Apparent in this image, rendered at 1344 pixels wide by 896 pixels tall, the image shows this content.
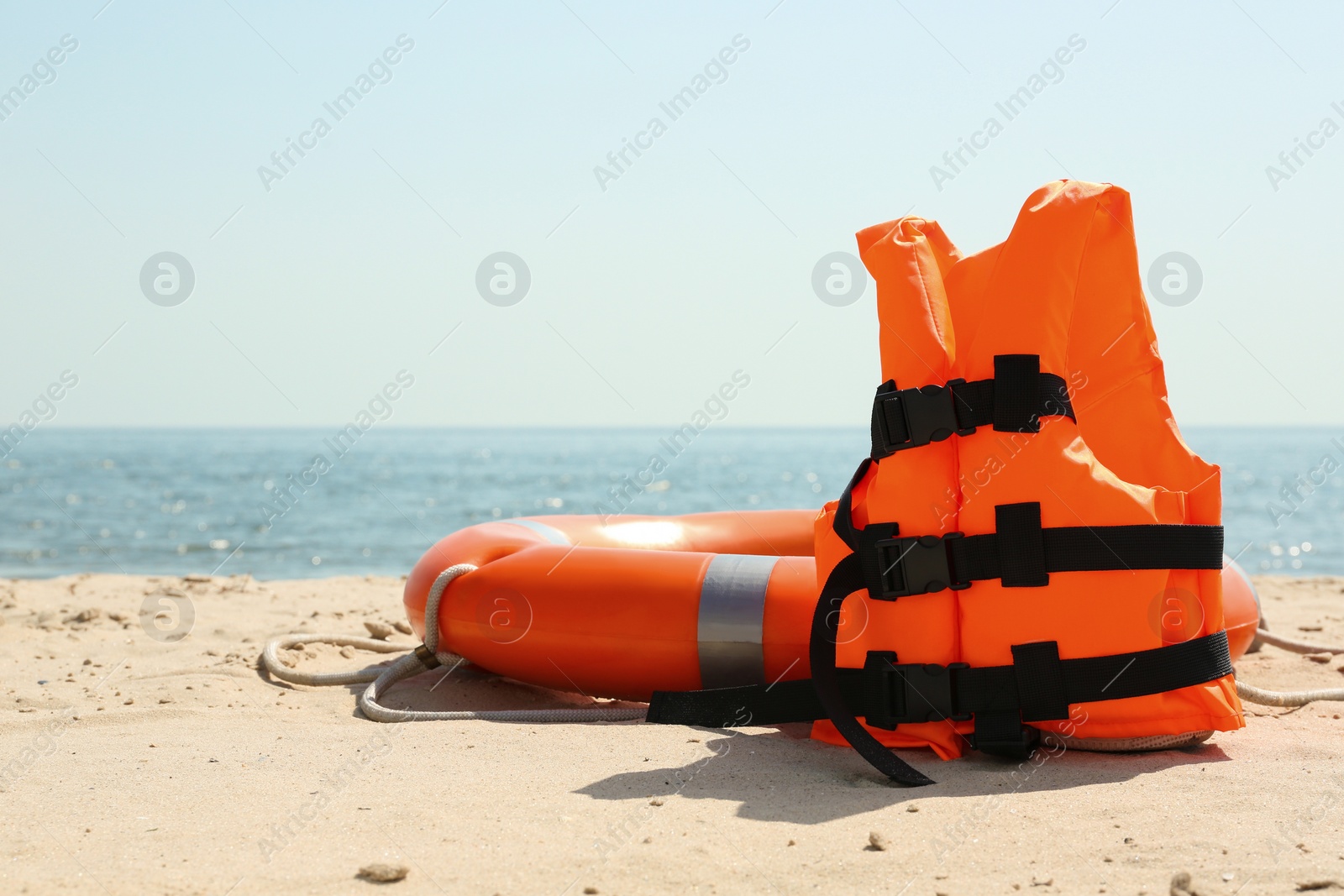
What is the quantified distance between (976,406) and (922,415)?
0.46 ft

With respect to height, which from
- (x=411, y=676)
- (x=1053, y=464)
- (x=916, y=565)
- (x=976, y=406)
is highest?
(x=976, y=406)

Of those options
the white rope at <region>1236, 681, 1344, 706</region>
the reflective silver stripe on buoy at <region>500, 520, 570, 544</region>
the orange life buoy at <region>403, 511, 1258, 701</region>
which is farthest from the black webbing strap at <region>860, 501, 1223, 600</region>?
the reflective silver stripe on buoy at <region>500, 520, 570, 544</region>

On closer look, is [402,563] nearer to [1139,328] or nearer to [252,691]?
[252,691]

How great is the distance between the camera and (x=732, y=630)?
128 inches

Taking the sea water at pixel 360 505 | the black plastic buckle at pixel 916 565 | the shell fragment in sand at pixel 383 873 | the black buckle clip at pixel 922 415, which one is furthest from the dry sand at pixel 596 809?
the sea water at pixel 360 505

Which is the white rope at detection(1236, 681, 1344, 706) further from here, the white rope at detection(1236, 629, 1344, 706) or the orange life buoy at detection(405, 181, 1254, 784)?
the orange life buoy at detection(405, 181, 1254, 784)

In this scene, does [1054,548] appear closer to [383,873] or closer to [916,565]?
[916,565]

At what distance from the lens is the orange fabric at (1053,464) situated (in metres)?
2.62

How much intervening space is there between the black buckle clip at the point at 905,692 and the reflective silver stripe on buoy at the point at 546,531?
1.67 metres

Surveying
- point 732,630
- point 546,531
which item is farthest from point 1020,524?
point 546,531

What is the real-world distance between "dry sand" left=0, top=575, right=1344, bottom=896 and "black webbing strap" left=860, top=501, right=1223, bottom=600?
50cm

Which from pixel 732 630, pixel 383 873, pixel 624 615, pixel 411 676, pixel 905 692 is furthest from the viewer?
pixel 411 676

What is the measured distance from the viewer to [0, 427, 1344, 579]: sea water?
1147 centimetres

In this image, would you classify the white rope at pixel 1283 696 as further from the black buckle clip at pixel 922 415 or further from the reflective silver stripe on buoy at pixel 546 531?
the reflective silver stripe on buoy at pixel 546 531
